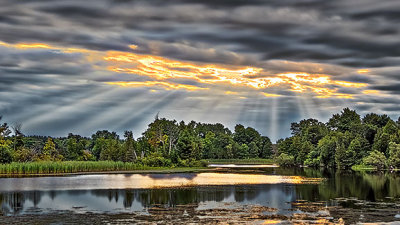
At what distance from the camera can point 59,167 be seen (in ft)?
278

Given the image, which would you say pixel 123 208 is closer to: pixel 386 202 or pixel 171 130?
pixel 386 202

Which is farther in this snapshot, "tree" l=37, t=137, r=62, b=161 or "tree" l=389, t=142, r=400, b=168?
"tree" l=37, t=137, r=62, b=161

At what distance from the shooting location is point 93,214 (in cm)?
3394

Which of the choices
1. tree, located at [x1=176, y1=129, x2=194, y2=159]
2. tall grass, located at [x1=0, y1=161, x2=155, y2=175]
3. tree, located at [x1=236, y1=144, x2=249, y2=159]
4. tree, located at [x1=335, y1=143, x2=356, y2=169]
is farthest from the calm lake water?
tree, located at [x1=236, y1=144, x2=249, y2=159]

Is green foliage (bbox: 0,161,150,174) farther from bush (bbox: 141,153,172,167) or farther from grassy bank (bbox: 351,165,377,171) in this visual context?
grassy bank (bbox: 351,165,377,171)

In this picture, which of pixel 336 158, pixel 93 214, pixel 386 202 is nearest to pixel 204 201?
pixel 93 214

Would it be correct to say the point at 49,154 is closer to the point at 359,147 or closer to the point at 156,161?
the point at 156,161

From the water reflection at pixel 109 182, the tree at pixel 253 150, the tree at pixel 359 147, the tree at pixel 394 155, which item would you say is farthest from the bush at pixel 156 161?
the tree at pixel 253 150

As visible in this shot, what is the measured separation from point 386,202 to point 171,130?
87.3 m

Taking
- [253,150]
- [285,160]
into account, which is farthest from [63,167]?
[253,150]

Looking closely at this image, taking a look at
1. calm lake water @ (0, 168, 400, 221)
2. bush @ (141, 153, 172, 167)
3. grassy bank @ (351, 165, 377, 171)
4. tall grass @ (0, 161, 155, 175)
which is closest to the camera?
calm lake water @ (0, 168, 400, 221)

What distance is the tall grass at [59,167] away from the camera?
8000cm

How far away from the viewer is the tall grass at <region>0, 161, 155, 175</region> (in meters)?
80.0

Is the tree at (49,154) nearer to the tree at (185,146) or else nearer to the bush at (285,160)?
the tree at (185,146)
